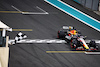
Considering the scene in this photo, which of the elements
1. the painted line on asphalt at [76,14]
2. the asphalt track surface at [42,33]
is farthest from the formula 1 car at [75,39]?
the painted line on asphalt at [76,14]

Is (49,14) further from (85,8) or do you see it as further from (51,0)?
(85,8)

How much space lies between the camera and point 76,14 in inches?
795

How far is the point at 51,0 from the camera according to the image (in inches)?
Answer: 849

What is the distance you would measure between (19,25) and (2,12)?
2350 millimetres

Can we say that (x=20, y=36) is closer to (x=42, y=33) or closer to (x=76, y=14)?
(x=42, y=33)

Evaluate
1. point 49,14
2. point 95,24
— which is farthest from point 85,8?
point 49,14

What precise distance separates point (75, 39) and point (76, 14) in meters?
4.88

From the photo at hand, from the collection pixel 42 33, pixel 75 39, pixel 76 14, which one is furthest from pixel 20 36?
pixel 76 14

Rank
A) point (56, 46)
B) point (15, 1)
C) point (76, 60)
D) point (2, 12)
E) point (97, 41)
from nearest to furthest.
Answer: point (76, 60)
point (56, 46)
point (97, 41)
point (2, 12)
point (15, 1)

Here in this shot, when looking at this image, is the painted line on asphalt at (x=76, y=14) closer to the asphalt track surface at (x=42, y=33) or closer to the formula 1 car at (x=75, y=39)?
the asphalt track surface at (x=42, y=33)

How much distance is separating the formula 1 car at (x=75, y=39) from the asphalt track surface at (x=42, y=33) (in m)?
0.54

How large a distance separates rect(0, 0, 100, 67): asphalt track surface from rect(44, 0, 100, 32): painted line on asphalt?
531 millimetres

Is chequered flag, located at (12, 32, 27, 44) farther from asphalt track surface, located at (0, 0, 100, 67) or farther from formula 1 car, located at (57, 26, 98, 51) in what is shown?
formula 1 car, located at (57, 26, 98, 51)

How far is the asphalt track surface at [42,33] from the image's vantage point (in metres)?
14.3
